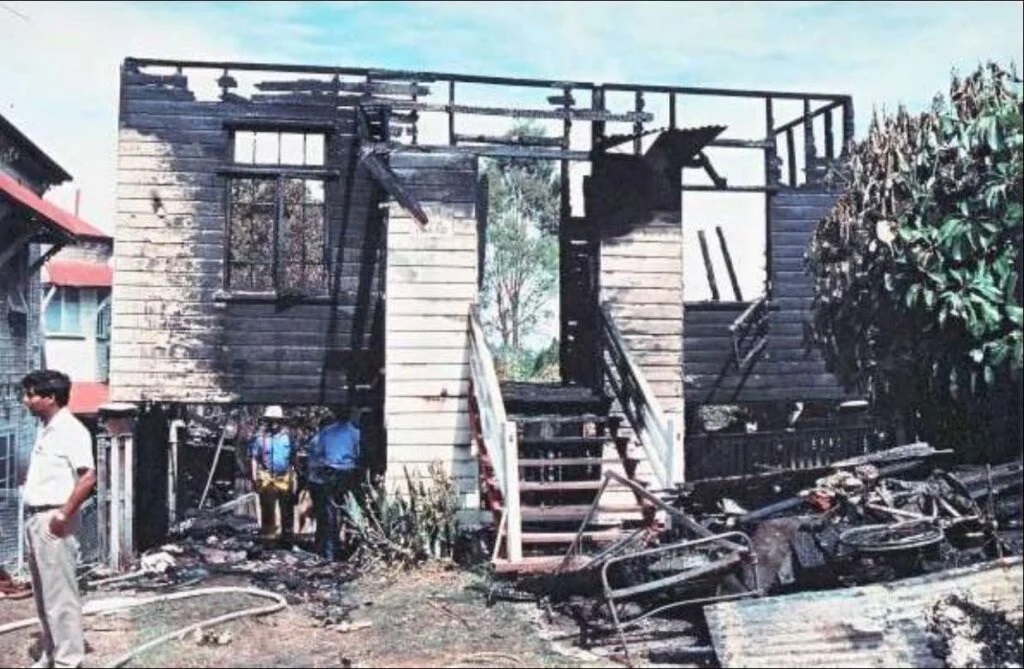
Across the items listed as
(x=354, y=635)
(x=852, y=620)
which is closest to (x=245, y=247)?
(x=354, y=635)

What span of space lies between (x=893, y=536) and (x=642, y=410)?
4.47m

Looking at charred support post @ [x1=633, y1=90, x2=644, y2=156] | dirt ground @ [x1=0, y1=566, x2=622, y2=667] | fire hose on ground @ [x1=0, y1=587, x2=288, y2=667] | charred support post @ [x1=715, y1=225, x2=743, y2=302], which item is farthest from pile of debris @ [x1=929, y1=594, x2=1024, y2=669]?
charred support post @ [x1=715, y1=225, x2=743, y2=302]

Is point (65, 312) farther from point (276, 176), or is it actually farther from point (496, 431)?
point (496, 431)

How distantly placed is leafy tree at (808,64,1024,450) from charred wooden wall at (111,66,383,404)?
6177mm

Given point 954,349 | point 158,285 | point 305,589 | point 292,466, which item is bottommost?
point 305,589

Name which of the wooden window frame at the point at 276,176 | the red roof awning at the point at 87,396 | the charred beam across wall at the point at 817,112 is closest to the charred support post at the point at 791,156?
the charred beam across wall at the point at 817,112

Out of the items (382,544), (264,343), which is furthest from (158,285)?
(382,544)

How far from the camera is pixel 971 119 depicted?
918 cm

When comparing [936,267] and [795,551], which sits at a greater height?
[936,267]

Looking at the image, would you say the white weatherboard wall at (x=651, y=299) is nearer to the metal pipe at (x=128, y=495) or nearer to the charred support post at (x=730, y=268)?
the charred support post at (x=730, y=268)

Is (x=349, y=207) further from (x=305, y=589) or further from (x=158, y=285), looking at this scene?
(x=305, y=589)

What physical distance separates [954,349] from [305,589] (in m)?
6.70

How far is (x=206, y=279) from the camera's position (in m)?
13.6

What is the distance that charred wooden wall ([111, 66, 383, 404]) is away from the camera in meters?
13.4
